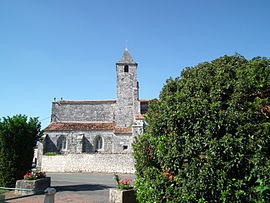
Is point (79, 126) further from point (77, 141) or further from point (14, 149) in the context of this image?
point (14, 149)

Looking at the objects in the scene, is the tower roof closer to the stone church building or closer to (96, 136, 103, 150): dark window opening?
the stone church building

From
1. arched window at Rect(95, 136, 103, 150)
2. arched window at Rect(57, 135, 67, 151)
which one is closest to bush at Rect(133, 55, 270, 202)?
arched window at Rect(95, 136, 103, 150)

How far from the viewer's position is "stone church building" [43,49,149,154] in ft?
91.2

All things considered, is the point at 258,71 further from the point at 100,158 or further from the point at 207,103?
the point at 100,158

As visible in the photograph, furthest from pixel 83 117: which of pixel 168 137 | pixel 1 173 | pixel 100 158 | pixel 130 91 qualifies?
pixel 168 137

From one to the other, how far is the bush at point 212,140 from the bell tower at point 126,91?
83.2 feet

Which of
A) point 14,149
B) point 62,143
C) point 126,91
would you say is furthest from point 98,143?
point 14,149

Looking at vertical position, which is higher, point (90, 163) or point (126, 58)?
point (126, 58)

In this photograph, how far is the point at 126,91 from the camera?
33469 millimetres

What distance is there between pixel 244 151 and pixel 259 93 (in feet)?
5.63

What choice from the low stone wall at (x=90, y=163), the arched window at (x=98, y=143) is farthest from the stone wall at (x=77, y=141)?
the low stone wall at (x=90, y=163)

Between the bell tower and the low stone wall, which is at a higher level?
the bell tower

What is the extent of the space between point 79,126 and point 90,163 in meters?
7.91

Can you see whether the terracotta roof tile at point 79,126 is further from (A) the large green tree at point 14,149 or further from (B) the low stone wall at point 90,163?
(A) the large green tree at point 14,149
